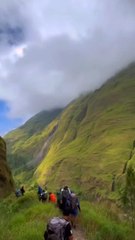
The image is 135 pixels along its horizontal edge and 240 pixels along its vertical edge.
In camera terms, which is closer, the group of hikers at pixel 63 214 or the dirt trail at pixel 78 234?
the group of hikers at pixel 63 214

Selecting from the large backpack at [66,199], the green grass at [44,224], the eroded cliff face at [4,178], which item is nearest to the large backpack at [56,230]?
the green grass at [44,224]

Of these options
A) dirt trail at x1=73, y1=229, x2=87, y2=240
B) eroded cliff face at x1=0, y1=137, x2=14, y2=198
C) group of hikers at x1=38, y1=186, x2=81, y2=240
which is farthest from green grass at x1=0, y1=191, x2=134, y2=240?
eroded cliff face at x1=0, y1=137, x2=14, y2=198

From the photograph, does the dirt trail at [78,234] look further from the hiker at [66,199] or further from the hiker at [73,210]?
the hiker at [66,199]

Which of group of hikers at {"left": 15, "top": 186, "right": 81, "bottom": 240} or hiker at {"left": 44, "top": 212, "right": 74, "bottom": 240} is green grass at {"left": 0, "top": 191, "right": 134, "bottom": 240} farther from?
hiker at {"left": 44, "top": 212, "right": 74, "bottom": 240}

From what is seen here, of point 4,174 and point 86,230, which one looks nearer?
point 86,230

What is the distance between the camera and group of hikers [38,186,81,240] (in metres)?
11.3

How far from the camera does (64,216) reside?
2128 cm

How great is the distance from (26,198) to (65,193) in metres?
9.86

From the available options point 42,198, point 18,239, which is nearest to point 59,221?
point 18,239

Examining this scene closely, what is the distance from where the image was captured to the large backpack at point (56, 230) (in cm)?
1123

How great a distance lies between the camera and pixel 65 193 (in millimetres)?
20844

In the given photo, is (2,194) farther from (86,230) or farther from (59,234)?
(59,234)

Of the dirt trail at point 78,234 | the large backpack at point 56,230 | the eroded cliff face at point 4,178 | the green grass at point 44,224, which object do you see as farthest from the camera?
the eroded cliff face at point 4,178

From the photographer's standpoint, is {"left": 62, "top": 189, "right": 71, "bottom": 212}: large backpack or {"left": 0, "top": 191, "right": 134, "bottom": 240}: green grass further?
{"left": 62, "top": 189, "right": 71, "bottom": 212}: large backpack
